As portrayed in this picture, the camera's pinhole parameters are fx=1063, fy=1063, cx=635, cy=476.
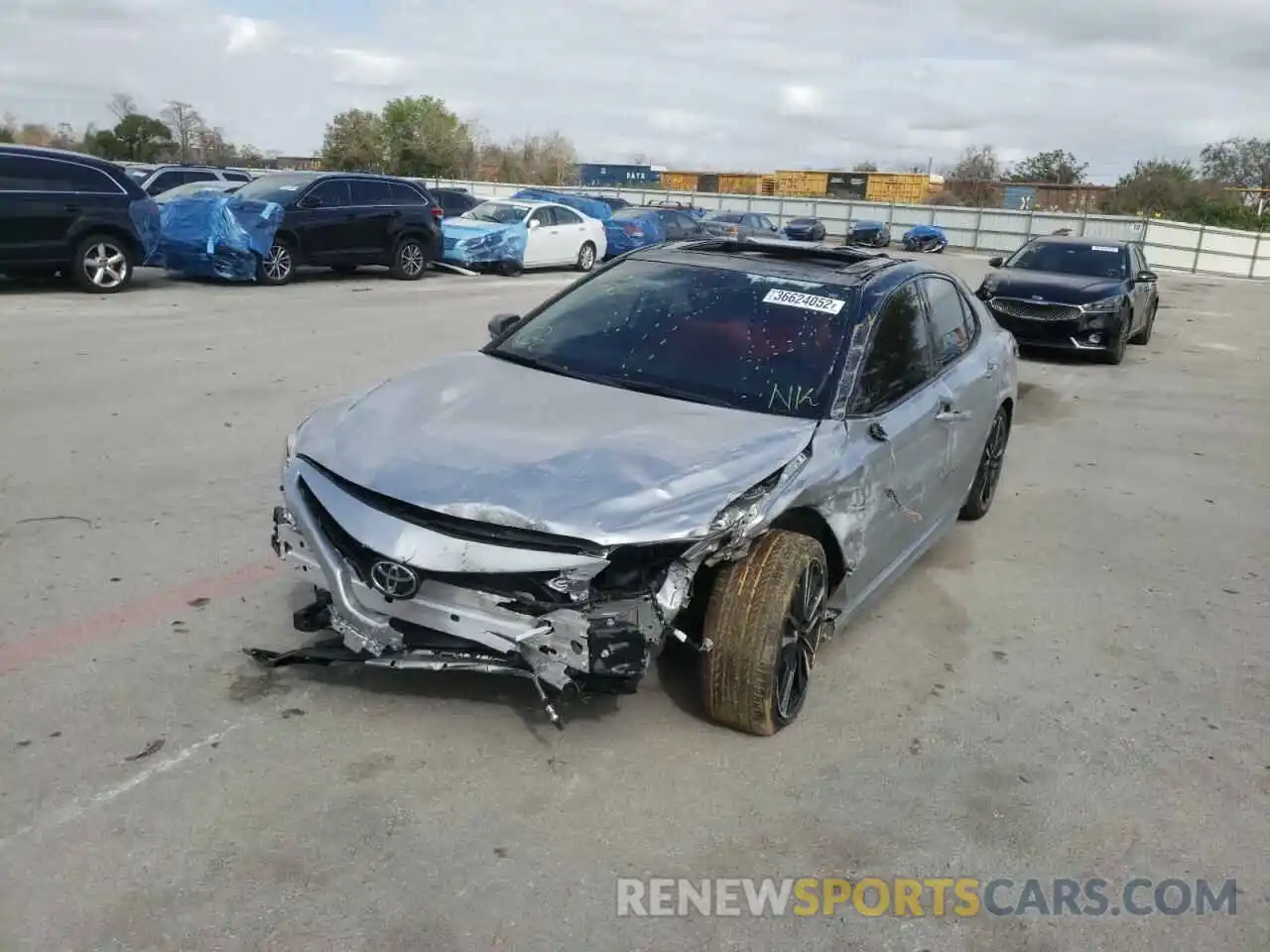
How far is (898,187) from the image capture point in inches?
2783

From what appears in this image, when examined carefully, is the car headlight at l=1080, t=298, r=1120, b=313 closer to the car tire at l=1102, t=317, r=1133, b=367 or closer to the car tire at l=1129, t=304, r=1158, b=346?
the car tire at l=1102, t=317, r=1133, b=367

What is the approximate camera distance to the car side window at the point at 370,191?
17031mm

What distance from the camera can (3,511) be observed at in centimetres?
545

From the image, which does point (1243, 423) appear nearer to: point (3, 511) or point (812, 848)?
point (812, 848)

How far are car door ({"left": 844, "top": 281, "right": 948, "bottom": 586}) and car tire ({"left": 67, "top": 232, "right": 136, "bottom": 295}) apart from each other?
39.0 ft

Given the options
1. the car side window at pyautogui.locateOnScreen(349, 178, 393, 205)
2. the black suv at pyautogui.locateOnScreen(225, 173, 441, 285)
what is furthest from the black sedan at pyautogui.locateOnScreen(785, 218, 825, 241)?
the car side window at pyautogui.locateOnScreen(349, 178, 393, 205)

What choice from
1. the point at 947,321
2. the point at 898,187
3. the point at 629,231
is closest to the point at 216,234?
the point at 629,231

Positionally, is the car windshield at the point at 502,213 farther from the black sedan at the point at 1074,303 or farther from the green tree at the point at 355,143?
the green tree at the point at 355,143

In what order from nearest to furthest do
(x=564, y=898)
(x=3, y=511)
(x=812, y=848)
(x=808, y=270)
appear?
(x=564, y=898), (x=812, y=848), (x=808, y=270), (x=3, y=511)

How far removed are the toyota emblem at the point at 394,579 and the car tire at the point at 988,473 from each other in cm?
382

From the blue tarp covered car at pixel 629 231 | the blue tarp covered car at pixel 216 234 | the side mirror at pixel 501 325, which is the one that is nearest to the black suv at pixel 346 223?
the blue tarp covered car at pixel 216 234

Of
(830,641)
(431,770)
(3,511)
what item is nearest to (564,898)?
(431,770)

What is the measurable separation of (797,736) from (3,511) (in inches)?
166

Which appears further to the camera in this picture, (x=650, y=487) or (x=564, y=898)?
(x=650, y=487)
